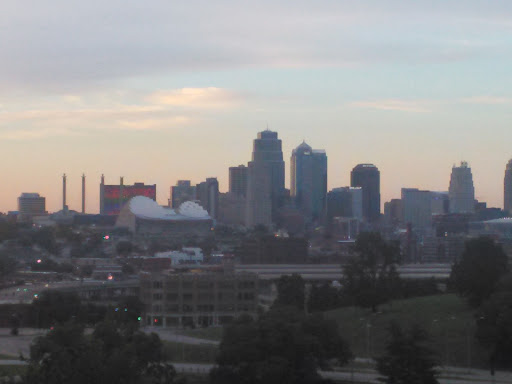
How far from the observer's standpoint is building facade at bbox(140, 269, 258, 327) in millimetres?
59562

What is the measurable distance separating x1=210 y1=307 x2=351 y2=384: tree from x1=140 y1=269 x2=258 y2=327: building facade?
73.4 feet

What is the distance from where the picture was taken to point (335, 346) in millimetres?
37094

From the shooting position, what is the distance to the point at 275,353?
3562cm

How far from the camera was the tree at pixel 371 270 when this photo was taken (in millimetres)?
50438

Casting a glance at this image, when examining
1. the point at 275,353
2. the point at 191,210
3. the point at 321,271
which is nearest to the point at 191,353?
the point at 275,353

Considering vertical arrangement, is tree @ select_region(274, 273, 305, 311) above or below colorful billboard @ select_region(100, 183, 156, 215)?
below

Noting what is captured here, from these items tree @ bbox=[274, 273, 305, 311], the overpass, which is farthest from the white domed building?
tree @ bbox=[274, 273, 305, 311]

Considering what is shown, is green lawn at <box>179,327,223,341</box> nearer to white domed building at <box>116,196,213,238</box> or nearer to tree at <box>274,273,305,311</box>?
tree at <box>274,273,305,311</box>

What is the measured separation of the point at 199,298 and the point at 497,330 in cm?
2471

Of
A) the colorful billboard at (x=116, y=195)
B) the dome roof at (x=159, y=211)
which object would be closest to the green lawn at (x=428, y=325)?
the dome roof at (x=159, y=211)

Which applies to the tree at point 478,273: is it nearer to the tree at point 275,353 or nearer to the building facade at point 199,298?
the tree at point 275,353

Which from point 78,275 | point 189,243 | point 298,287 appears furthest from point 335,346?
point 189,243

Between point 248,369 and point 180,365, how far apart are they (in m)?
4.34

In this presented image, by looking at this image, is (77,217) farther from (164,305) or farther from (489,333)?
(489,333)
